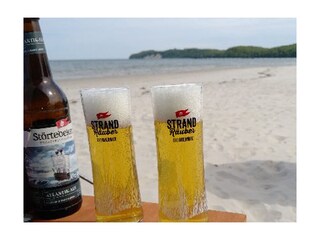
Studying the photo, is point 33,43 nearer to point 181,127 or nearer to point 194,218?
point 181,127

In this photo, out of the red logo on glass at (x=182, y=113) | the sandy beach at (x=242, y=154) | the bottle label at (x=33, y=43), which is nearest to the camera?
the red logo on glass at (x=182, y=113)

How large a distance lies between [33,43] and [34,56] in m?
0.04

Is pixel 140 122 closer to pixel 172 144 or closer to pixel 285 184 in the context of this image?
pixel 285 184

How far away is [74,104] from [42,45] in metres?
5.93

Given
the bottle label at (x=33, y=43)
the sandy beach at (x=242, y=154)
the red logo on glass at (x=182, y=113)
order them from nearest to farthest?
the red logo on glass at (x=182, y=113), the bottle label at (x=33, y=43), the sandy beach at (x=242, y=154)

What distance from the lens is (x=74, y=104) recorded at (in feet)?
22.7

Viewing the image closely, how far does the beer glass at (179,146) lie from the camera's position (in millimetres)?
946

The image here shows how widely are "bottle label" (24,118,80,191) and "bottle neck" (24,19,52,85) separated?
193 millimetres

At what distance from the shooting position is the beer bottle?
1032 mm

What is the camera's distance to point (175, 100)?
944 millimetres

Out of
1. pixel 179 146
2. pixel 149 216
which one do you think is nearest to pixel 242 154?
pixel 149 216

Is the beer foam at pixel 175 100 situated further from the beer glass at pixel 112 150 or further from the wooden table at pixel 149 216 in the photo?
the wooden table at pixel 149 216

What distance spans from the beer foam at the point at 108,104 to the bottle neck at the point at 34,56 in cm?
23

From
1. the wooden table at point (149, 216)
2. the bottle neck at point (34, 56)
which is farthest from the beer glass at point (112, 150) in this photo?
the bottle neck at point (34, 56)
